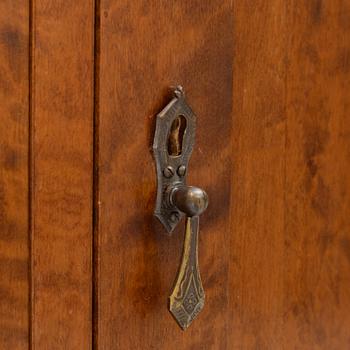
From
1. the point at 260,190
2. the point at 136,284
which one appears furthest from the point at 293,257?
the point at 136,284

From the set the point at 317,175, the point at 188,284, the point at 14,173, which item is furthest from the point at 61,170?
the point at 317,175

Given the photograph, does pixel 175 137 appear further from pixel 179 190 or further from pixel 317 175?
pixel 317 175

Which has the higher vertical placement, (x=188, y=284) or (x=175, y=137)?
(x=175, y=137)

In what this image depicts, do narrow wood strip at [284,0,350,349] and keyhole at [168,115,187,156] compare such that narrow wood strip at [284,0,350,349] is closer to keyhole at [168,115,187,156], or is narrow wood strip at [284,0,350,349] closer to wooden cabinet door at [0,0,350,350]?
wooden cabinet door at [0,0,350,350]

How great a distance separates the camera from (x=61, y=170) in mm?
477

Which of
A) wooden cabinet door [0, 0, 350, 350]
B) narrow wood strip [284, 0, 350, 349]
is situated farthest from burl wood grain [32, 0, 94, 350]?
narrow wood strip [284, 0, 350, 349]

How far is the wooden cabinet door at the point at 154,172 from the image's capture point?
47 cm

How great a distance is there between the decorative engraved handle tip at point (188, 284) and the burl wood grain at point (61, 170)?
0.08 meters

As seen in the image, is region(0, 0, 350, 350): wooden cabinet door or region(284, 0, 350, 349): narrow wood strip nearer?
region(0, 0, 350, 350): wooden cabinet door

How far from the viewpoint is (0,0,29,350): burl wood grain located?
454 mm

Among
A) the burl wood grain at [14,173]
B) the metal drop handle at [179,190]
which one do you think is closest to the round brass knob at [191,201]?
the metal drop handle at [179,190]

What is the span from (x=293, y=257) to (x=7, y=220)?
31 cm

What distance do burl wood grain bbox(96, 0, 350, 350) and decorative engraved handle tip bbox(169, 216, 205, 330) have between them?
0.02 meters

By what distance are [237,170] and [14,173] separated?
0.72 ft
